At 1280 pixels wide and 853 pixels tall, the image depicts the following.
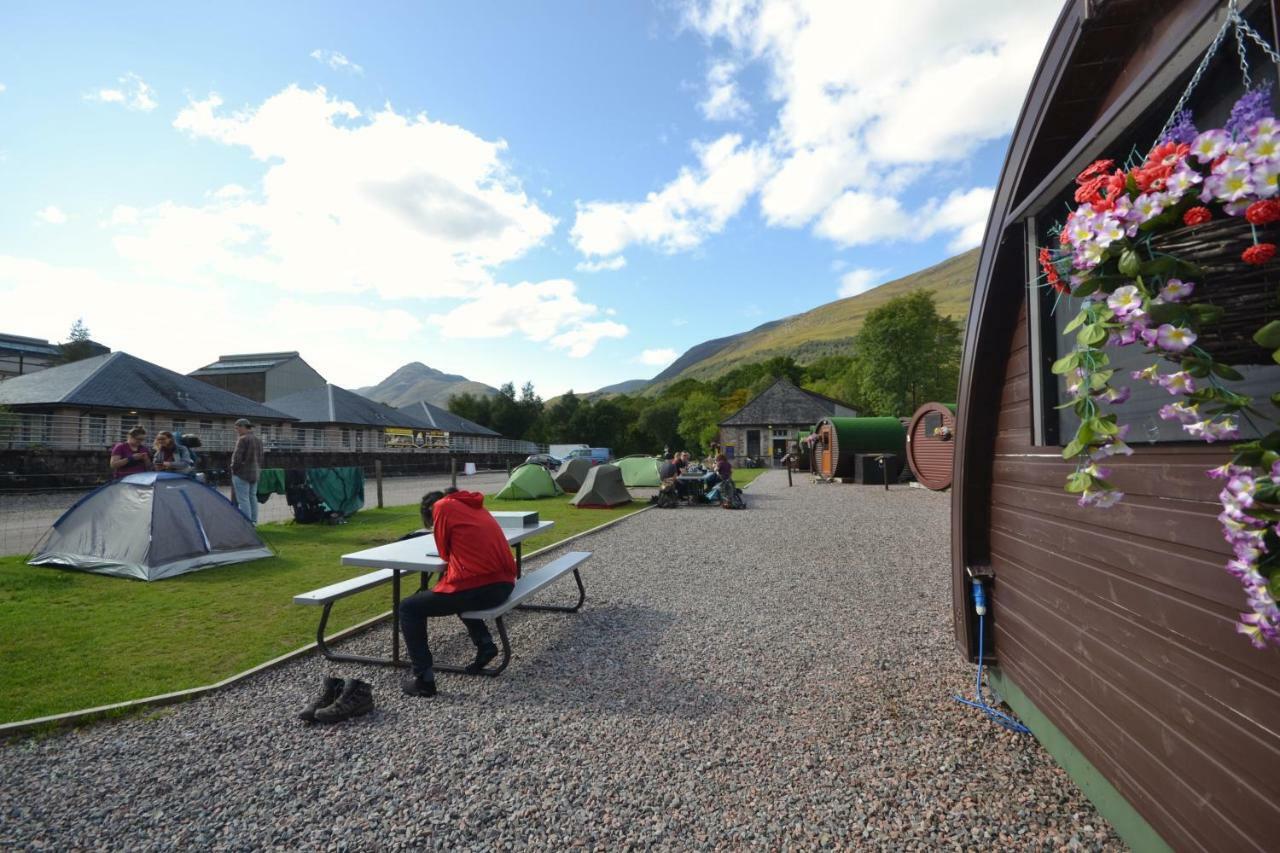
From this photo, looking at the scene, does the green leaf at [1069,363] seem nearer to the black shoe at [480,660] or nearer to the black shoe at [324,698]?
the black shoe at [480,660]

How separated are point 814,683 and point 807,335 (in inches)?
7469

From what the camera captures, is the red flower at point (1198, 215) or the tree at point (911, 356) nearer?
the red flower at point (1198, 215)

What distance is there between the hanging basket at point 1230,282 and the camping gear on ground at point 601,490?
15471 mm

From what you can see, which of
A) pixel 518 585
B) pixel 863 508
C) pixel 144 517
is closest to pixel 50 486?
pixel 144 517

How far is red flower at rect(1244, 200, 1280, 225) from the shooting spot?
1295 millimetres

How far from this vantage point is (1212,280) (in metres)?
1.51

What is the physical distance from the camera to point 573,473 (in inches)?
794

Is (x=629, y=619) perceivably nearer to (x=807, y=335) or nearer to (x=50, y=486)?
(x=50, y=486)

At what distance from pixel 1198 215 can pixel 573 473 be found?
19147mm

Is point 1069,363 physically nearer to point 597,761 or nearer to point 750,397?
point 597,761

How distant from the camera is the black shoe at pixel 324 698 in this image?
3.88 m

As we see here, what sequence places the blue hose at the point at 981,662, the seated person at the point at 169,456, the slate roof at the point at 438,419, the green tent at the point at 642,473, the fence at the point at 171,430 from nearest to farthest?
the blue hose at the point at 981,662 < the seated person at the point at 169,456 < the green tent at the point at 642,473 < the fence at the point at 171,430 < the slate roof at the point at 438,419

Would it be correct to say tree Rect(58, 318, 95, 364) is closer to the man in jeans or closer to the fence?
the fence

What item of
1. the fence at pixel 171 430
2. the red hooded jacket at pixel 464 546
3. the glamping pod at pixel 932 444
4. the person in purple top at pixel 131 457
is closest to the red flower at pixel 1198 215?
the red hooded jacket at pixel 464 546
